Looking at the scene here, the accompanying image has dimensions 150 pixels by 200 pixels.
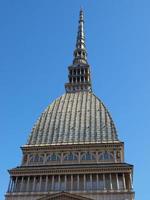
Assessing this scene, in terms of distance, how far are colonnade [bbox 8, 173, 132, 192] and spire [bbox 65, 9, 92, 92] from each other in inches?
961

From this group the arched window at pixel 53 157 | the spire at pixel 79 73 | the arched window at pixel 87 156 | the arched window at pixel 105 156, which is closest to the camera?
the arched window at pixel 105 156

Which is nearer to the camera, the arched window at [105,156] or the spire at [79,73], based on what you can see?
the arched window at [105,156]

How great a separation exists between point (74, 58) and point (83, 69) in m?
6.15

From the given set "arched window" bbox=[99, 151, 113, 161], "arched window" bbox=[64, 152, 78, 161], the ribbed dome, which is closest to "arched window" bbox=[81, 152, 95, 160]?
"arched window" bbox=[64, 152, 78, 161]

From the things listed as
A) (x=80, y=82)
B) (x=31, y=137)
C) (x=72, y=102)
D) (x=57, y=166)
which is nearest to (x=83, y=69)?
(x=80, y=82)

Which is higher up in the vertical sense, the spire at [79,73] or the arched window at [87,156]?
the spire at [79,73]

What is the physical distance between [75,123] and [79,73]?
681 inches

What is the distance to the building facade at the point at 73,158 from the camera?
5978 cm

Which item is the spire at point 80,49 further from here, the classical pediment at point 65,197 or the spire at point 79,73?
the classical pediment at point 65,197

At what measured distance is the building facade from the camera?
5978 cm

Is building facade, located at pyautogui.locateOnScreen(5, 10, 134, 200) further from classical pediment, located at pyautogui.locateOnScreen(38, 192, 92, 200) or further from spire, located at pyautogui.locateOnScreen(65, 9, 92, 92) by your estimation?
spire, located at pyautogui.locateOnScreen(65, 9, 92, 92)

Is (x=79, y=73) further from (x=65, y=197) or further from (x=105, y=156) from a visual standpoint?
(x=65, y=197)

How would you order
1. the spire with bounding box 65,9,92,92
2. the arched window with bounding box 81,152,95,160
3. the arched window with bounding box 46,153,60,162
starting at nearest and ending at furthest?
1. the arched window with bounding box 81,152,95,160
2. the arched window with bounding box 46,153,60,162
3. the spire with bounding box 65,9,92,92

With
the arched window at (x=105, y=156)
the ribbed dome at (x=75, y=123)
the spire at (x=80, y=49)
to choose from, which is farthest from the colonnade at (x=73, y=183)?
the spire at (x=80, y=49)
